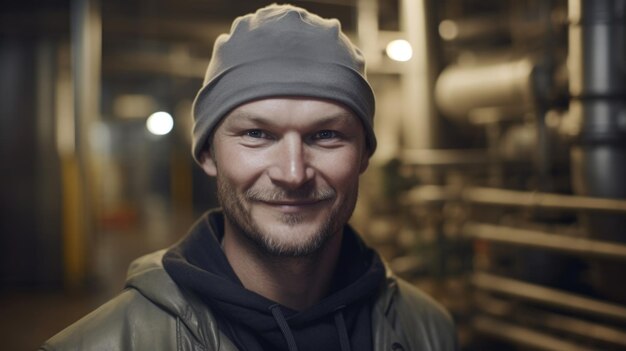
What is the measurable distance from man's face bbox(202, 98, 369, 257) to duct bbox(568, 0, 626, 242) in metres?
2.27

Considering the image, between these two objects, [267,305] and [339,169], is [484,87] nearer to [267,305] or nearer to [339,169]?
[339,169]

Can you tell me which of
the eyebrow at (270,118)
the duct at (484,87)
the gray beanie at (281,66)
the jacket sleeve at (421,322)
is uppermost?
the duct at (484,87)

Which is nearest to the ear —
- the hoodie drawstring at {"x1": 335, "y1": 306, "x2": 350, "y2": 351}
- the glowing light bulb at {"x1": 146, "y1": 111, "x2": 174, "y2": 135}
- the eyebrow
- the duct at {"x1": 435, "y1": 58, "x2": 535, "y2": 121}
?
the eyebrow

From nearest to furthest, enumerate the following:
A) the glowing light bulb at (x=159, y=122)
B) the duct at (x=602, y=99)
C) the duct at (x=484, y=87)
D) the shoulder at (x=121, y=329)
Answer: the shoulder at (x=121, y=329) < the duct at (x=602, y=99) < the duct at (x=484, y=87) < the glowing light bulb at (x=159, y=122)

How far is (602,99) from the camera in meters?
3.19

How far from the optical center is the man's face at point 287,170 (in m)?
1.31

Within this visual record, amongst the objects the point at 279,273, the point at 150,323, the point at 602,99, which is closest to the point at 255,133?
the point at 279,273

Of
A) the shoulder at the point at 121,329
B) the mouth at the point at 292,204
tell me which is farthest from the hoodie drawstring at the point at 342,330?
the shoulder at the point at 121,329

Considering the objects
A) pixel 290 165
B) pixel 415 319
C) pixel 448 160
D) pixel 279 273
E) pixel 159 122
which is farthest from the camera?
pixel 159 122

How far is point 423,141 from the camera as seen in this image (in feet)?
16.6

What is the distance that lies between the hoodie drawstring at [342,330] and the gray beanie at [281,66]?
0.44 m

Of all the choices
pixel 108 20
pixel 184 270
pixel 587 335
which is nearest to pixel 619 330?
pixel 587 335

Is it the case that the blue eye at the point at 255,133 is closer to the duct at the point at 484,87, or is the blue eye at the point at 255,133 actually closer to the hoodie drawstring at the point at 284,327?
the hoodie drawstring at the point at 284,327

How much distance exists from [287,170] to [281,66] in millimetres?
216
